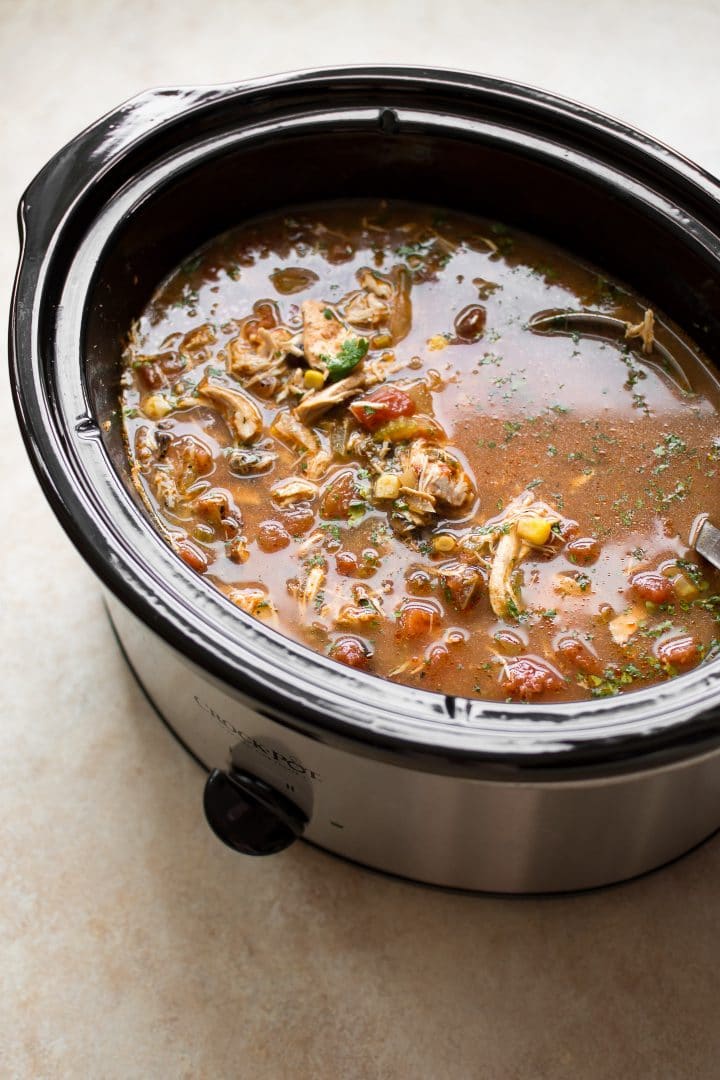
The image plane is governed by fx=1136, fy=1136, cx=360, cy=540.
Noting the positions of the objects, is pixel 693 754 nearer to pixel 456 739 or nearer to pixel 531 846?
pixel 456 739

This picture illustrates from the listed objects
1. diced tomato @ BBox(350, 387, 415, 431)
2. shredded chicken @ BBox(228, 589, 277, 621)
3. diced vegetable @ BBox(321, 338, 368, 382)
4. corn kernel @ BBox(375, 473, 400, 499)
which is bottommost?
shredded chicken @ BBox(228, 589, 277, 621)

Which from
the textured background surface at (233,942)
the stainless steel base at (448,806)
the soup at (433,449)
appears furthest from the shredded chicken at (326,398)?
the textured background surface at (233,942)

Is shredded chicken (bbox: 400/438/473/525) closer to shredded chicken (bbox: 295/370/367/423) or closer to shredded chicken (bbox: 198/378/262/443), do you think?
shredded chicken (bbox: 295/370/367/423)

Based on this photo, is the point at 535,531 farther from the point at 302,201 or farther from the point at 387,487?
the point at 302,201

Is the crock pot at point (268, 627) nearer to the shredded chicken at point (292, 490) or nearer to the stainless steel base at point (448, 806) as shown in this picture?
the stainless steel base at point (448, 806)

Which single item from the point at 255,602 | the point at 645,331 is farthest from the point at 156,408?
the point at 645,331

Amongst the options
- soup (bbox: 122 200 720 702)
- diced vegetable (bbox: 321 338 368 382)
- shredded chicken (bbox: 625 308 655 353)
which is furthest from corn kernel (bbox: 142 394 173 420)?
shredded chicken (bbox: 625 308 655 353)

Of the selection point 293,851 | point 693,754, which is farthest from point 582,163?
point 293,851
